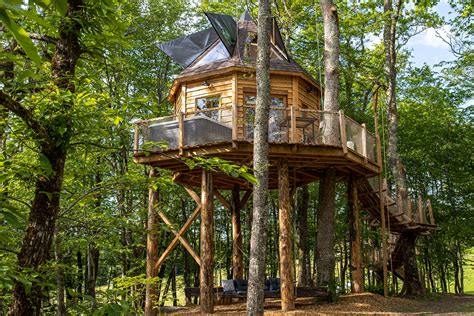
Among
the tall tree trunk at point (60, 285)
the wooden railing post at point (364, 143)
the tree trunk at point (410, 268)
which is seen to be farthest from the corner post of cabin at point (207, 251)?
the tree trunk at point (410, 268)

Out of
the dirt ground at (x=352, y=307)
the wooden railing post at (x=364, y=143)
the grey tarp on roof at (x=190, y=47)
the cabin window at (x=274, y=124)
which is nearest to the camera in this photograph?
the dirt ground at (x=352, y=307)

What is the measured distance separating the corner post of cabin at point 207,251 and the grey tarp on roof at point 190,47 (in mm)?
6395

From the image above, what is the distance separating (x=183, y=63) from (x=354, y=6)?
1087cm

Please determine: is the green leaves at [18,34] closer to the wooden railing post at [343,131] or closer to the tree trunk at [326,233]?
the wooden railing post at [343,131]

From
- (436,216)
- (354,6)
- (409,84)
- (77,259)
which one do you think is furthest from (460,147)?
(77,259)

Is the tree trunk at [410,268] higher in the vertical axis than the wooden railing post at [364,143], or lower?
lower

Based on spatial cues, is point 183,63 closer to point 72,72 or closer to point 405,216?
point 405,216

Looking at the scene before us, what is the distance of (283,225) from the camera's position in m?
12.2

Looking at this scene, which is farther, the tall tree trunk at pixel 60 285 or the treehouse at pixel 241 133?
the treehouse at pixel 241 133

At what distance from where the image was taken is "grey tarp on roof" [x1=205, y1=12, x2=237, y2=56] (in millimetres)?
15750

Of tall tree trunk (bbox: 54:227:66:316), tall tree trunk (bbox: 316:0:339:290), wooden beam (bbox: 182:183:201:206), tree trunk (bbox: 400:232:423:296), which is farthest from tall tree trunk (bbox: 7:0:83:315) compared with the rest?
tree trunk (bbox: 400:232:423:296)

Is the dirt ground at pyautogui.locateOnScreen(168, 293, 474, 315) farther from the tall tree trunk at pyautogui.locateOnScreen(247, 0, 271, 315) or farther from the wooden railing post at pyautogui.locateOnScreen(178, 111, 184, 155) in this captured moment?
the wooden railing post at pyautogui.locateOnScreen(178, 111, 184, 155)

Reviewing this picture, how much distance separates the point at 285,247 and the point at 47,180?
383 inches

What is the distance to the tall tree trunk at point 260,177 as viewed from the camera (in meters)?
8.98
